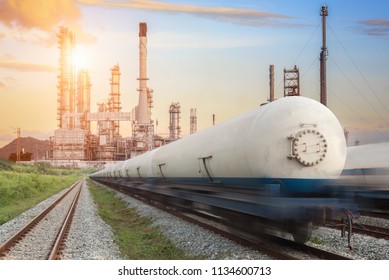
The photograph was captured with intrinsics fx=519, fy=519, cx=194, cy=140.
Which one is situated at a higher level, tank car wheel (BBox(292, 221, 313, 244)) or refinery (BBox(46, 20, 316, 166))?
refinery (BBox(46, 20, 316, 166))

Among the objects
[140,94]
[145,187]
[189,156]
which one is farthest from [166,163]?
[140,94]

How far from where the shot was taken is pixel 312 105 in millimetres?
8406

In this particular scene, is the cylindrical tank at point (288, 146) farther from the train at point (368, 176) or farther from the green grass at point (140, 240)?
the green grass at point (140, 240)

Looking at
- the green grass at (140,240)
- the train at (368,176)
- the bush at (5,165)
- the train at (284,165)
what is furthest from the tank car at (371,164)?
the bush at (5,165)

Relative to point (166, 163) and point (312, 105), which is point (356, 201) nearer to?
A: point (312, 105)

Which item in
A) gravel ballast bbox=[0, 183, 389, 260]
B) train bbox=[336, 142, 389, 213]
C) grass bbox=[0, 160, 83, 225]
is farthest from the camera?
grass bbox=[0, 160, 83, 225]

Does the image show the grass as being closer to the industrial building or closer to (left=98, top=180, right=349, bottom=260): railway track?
the industrial building

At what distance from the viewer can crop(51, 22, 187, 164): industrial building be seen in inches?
647

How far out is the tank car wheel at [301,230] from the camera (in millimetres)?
8566

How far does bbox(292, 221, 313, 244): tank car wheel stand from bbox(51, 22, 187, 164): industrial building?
4.20 meters

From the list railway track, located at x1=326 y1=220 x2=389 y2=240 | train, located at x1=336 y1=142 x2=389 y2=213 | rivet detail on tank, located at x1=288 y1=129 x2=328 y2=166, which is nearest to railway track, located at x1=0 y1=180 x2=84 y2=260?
rivet detail on tank, located at x1=288 y1=129 x2=328 y2=166

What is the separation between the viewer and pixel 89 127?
22.8 m

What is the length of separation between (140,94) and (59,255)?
140ft

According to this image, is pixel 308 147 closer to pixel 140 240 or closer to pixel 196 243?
pixel 196 243
